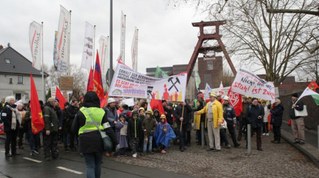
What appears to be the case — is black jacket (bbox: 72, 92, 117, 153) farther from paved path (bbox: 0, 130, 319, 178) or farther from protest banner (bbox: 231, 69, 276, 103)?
protest banner (bbox: 231, 69, 276, 103)

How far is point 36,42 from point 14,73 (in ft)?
159

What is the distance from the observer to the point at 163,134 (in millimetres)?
12547

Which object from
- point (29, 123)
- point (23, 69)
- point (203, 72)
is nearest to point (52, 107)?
point (29, 123)

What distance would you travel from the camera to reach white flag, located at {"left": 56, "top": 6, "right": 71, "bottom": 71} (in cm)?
1903

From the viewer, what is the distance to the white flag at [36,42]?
2023cm

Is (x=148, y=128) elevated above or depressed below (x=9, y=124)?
below

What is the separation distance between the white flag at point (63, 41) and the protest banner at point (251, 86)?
9.38 meters

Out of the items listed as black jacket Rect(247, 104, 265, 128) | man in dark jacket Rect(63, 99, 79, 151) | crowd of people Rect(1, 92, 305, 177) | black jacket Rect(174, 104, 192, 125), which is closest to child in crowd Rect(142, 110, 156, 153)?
crowd of people Rect(1, 92, 305, 177)

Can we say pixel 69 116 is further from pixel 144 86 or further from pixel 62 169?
pixel 62 169

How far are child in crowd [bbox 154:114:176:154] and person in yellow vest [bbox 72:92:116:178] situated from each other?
6.07 m

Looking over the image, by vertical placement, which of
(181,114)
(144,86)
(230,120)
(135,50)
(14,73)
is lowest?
(230,120)

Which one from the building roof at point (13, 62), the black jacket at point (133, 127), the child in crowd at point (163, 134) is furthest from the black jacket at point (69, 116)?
the building roof at point (13, 62)

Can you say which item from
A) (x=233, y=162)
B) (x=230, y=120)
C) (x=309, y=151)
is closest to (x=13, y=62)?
(x=230, y=120)

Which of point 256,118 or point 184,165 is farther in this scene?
point 256,118
